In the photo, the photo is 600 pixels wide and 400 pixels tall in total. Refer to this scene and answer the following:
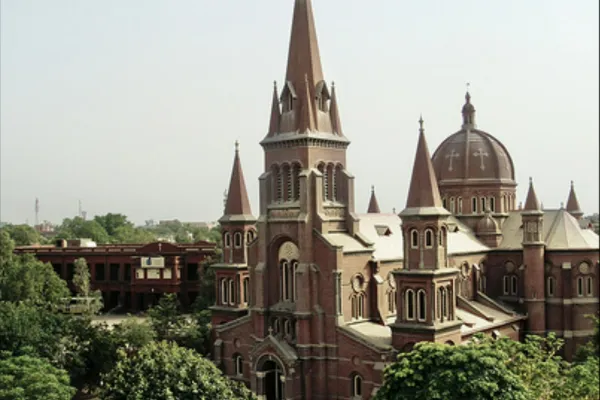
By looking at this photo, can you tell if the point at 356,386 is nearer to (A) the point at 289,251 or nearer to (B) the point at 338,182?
(A) the point at 289,251

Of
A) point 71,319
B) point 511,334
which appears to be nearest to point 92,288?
point 71,319

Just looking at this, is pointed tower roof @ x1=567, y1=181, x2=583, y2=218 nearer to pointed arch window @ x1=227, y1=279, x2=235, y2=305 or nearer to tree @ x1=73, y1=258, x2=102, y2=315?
pointed arch window @ x1=227, y1=279, x2=235, y2=305

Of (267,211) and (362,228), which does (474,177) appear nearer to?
(362,228)

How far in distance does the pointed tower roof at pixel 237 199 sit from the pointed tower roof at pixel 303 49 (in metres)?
9.64

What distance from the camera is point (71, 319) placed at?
5312cm

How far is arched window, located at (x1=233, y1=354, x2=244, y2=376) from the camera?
5088 cm

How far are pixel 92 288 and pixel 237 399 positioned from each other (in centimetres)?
5692

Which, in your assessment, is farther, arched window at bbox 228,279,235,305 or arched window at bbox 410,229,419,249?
arched window at bbox 228,279,235,305

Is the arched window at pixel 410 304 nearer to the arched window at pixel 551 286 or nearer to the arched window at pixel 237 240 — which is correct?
the arched window at pixel 237 240

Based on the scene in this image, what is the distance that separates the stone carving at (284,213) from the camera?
152 feet

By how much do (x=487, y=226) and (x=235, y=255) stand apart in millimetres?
21227

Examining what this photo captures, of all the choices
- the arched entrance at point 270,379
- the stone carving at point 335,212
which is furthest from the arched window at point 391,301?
the arched entrance at point 270,379

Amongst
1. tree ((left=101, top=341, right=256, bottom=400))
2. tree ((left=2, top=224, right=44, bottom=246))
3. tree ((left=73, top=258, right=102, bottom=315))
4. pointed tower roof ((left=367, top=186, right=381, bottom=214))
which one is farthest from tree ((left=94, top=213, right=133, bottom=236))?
tree ((left=101, top=341, right=256, bottom=400))

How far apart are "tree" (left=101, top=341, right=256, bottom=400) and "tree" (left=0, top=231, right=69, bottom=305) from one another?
30147 mm
